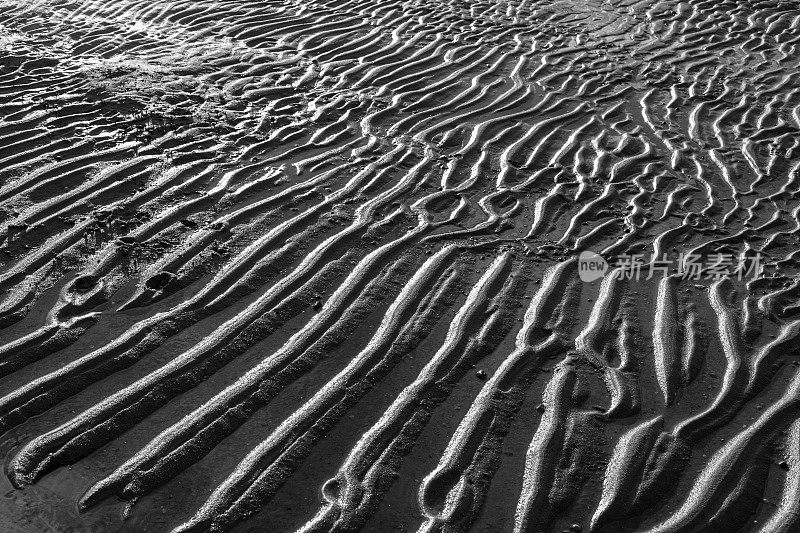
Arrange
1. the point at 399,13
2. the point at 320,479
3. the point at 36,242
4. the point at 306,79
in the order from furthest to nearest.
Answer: the point at 399,13 → the point at 306,79 → the point at 36,242 → the point at 320,479

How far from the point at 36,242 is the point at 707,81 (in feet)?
20.9

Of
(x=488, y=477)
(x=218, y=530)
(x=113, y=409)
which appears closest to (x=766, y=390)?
(x=488, y=477)

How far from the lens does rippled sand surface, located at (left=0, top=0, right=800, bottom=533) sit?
3145mm

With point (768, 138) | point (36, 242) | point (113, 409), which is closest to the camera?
point (113, 409)

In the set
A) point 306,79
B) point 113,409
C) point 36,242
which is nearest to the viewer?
point 113,409

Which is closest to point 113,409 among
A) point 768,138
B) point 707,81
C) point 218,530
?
point 218,530

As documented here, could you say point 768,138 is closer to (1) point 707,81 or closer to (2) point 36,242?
(1) point 707,81

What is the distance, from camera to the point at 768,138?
645 centimetres

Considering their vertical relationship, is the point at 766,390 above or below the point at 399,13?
below

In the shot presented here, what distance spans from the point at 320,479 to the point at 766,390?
7.48 feet

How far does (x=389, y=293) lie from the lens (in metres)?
4.32

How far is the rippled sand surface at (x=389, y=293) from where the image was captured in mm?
3145

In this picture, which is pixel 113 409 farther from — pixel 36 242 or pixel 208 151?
pixel 208 151

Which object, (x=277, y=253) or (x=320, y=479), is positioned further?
(x=277, y=253)
